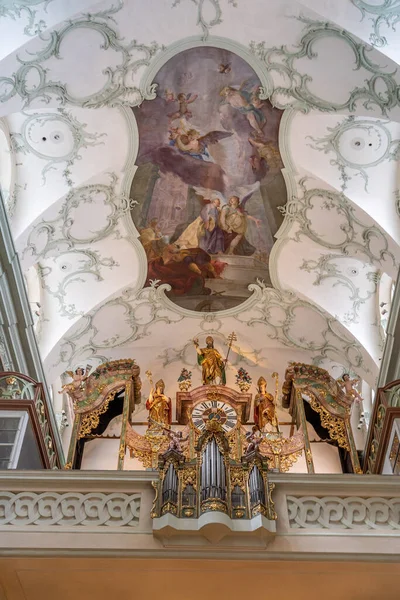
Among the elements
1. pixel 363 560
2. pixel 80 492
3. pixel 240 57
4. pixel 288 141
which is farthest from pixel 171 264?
Result: pixel 363 560

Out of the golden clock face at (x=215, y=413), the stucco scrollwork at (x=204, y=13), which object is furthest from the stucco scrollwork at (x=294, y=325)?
the stucco scrollwork at (x=204, y=13)

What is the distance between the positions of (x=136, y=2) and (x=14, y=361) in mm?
7067

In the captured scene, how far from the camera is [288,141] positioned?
14883 millimetres

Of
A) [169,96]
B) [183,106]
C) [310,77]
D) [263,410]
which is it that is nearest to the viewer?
[310,77]

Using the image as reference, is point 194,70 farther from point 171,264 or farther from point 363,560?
point 363,560

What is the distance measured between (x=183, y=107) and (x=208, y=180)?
188 centimetres

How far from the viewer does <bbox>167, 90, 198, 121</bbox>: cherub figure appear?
14.6m

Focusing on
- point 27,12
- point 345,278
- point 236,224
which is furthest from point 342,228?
point 27,12

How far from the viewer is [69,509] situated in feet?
30.3

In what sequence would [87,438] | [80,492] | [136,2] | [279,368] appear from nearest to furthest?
[80,492] < [136,2] < [87,438] < [279,368]

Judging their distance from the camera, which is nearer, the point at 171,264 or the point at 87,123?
the point at 87,123

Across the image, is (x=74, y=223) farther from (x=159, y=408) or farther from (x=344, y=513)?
(x=344, y=513)

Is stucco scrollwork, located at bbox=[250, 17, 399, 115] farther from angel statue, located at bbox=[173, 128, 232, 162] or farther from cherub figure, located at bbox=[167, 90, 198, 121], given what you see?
cherub figure, located at bbox=[167, 90, 198, 121]

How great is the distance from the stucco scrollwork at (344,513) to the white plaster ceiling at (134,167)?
6491 mm
